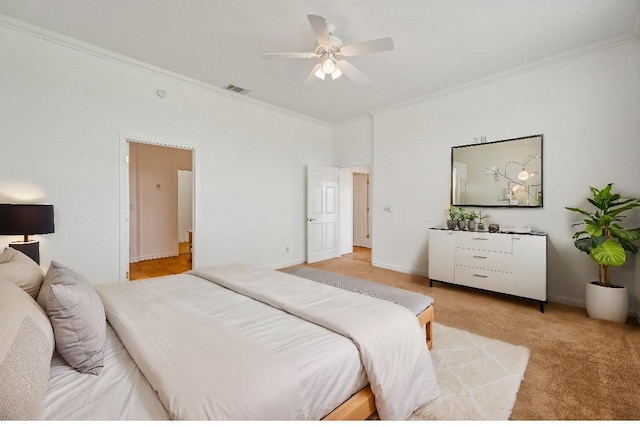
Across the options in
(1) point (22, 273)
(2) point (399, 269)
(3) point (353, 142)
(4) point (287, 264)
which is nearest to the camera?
(1) point (22, 273)

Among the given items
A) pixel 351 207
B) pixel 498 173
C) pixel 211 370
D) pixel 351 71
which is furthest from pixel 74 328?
pixel 351 207

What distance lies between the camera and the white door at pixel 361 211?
7680mm

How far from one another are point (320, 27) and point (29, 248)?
3.23 m

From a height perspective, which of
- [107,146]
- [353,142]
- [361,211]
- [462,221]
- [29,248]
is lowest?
[29,248]

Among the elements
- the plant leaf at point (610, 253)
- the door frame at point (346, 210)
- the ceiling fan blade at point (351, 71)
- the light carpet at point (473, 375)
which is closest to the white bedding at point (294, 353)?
the light carpet at point (473, 375)

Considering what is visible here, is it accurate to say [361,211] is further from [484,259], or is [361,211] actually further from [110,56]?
[110,56]

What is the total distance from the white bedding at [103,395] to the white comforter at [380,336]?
0.80 metres

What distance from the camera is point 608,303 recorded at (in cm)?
283

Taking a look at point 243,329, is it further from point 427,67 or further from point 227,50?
point 427,67

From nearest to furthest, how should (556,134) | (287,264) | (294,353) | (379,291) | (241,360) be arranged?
(241,360)
(294,353)
(379,291)
(556,134)
(287,264)

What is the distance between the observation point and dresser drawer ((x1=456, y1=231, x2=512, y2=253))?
3.39 m

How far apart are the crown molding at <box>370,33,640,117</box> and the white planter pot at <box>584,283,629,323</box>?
2.53 m

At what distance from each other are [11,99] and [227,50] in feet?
6.97

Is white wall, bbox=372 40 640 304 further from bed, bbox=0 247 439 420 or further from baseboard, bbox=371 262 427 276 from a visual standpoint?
bed, bbox=0 247 439 420
